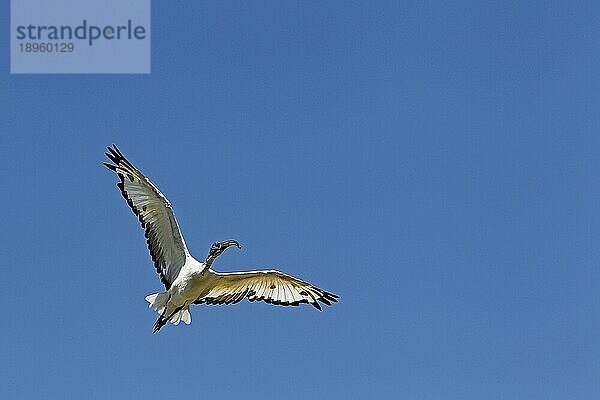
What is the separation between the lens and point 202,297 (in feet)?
80.6

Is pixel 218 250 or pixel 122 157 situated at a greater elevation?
pixel 122 157

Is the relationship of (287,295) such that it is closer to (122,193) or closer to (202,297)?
(202,297)

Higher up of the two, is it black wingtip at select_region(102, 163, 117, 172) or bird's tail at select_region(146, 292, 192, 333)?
black wingtip at select_region(102, 163, 117, 172)

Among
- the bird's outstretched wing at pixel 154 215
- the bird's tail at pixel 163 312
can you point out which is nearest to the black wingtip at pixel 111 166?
the bird's outstretched wing at pixel 154 215

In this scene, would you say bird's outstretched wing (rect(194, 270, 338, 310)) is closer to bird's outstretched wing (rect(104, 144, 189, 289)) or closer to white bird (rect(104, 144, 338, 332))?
white bird (rect(104, 144, 338, 332))

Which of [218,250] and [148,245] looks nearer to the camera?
[218,250]

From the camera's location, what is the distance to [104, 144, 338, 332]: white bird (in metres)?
23.6

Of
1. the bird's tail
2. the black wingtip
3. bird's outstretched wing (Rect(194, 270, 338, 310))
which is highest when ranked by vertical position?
the black wingtip

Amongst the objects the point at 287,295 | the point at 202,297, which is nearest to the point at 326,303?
→ the point at 287,295

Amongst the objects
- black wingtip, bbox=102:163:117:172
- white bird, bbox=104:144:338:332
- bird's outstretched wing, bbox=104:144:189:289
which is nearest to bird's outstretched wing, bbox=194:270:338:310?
white bird, bbox=104:144:338:332

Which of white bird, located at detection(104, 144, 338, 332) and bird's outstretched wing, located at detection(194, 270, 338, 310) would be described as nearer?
white bird, located at detection(104, 144, 338, 332)

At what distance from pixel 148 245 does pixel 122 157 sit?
2048mm

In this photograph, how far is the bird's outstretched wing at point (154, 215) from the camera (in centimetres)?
2423

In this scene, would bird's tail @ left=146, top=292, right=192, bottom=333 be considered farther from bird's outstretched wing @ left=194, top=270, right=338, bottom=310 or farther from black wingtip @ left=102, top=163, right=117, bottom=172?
black wingtip @ left=102, top=163, right=117, bottom=172
